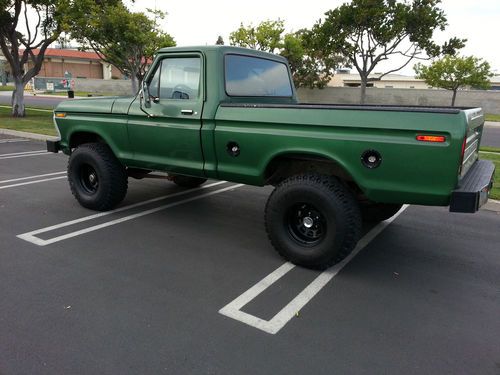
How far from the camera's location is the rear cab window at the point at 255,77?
4.35m

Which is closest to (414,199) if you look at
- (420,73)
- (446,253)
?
(446,253)

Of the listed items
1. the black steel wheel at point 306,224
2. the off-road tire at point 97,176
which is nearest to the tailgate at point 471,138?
the black steel wheel at point 306,224

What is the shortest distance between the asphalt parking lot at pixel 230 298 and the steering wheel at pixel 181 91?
1505 millimetres

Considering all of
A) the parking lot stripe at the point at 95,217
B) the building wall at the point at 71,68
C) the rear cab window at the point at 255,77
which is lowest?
the parking lot stripe at the point at 95,217

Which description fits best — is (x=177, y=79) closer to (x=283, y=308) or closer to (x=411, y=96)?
(x=283, y=308)

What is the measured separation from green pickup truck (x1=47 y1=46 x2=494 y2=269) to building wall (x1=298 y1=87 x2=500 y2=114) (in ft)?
80.6

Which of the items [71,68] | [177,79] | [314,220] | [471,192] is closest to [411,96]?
[177,79]

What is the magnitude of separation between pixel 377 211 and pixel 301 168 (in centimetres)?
131

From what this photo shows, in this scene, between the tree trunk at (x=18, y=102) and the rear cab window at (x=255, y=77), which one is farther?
the tree trunk at (x=18, y=102)

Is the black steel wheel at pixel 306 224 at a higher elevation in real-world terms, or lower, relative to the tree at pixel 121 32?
lower

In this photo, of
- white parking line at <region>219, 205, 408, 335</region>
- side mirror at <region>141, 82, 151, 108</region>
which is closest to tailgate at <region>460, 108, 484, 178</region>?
white parking line at <region>219, 205, 408, 335</region>

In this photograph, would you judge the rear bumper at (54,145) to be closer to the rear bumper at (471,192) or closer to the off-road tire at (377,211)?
the off-road tire at (377,211)

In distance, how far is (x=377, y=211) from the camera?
193 inches

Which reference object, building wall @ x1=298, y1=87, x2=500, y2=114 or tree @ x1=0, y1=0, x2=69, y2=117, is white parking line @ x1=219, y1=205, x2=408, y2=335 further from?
building wall @ x1=298, y1=87, x2=500, y2=114
